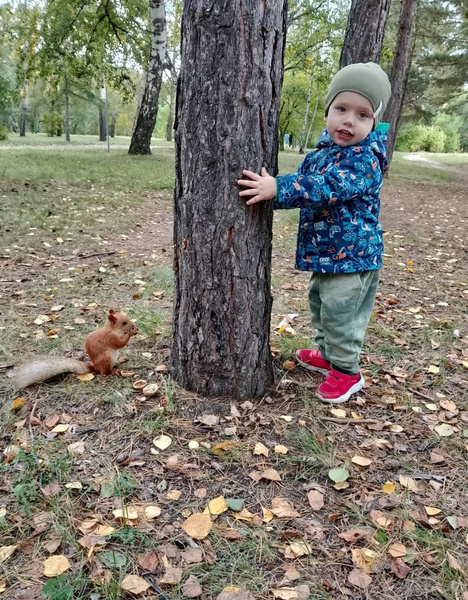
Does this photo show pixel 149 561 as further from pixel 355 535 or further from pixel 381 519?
pixel 381 519

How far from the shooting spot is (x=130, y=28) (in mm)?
12969

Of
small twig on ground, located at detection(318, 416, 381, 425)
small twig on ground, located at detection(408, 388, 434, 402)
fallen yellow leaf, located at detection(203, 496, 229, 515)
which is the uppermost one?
small twig on ground, located at detection(408, 388, 434, 402)

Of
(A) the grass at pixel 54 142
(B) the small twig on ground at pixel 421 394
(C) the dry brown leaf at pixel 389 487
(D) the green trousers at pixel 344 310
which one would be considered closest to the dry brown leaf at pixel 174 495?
(C) the dry brown leaf at pixel 389 487

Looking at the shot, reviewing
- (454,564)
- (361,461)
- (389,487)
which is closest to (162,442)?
(361,461)

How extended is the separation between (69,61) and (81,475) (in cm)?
1374

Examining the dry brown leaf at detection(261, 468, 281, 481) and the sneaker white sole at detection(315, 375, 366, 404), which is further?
the sneaker white sole at detection(315, 375, 366, 404)

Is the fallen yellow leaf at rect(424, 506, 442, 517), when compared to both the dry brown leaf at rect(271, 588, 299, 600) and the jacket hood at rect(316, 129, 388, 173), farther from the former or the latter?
the jacket hood at rect(316, 129, 388, 173)

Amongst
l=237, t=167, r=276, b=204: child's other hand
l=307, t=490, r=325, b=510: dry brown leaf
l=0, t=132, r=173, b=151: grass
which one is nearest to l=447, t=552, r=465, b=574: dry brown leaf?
l=307, t=490, r=325, b=510: dry brown leaf

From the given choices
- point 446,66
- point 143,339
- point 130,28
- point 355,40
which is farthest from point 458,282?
point 446,66

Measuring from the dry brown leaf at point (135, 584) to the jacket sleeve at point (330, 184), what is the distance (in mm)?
1637

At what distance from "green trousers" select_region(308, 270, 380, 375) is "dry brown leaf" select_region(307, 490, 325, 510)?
2.74ft

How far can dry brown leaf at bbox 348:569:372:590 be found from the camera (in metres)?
1.54

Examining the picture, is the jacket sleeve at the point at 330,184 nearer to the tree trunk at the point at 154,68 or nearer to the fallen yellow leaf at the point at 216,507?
the fallen yellow leaf at the point at 216,507

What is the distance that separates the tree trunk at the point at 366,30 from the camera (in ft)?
22.3
